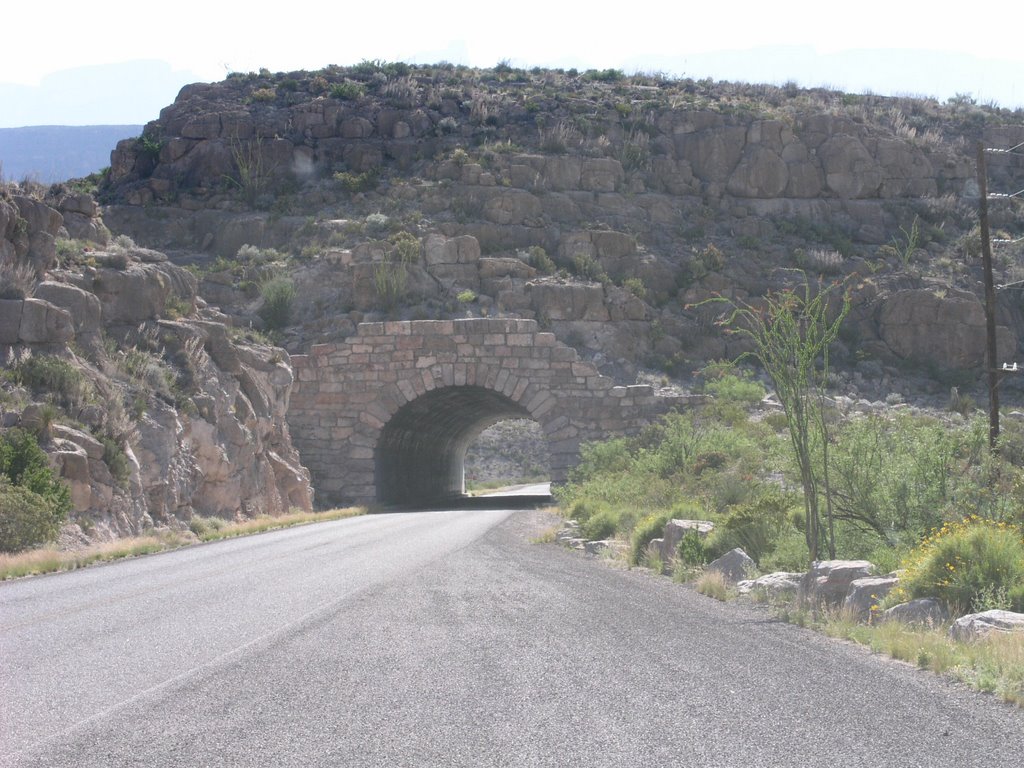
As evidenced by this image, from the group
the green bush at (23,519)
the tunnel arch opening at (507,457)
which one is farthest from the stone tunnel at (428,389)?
the tunnel arch opening at (507,457)

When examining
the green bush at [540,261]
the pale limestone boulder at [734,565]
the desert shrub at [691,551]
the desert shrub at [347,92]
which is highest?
the desert shrub at [347,92]

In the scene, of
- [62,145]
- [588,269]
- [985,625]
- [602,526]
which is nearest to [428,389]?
[588,269]

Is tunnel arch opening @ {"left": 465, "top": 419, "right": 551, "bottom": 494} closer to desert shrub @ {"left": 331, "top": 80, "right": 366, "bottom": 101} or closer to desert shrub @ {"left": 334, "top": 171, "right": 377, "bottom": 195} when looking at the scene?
desert shrub @ {"left": 334, "top": 171, "right": 377, "bottom": 195}

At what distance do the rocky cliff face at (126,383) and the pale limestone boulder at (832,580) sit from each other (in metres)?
11.1

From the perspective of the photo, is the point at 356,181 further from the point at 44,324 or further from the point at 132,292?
the point at 44,324

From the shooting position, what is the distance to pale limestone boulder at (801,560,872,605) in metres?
9.73

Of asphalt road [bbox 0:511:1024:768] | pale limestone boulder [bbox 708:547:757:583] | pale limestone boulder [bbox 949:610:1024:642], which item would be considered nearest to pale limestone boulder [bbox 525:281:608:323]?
pale limestone boulder [bbox 708:547:757:583]

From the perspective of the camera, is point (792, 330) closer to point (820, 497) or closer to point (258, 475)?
point (820, 497)

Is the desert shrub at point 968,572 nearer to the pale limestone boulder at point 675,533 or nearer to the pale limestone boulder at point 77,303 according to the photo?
the pale limestone boulder at point 675,533

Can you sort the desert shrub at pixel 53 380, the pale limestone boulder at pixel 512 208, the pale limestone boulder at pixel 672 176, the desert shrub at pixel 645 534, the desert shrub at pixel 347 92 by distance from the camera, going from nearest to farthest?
the desert shrub at pixel 645 534 < the desert shrub at pixel 53 380 < the pale limestone boulder at pixel 512 208 < the pale limestone boulder at pixel 672 176 < the desert shrub at pixel 347 92

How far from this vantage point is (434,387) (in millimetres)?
31547

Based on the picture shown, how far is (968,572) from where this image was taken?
869 centimetres

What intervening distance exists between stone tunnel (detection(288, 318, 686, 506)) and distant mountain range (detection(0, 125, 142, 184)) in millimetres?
79553

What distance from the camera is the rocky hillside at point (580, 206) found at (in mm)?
39406
